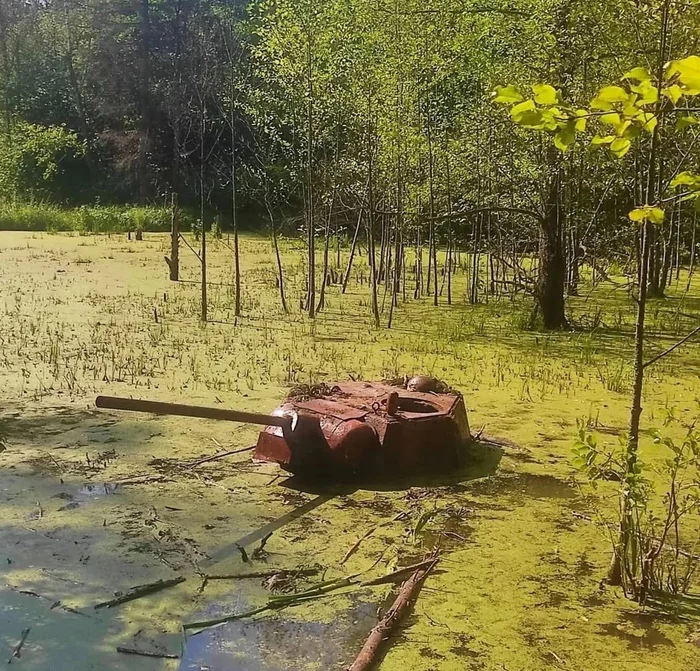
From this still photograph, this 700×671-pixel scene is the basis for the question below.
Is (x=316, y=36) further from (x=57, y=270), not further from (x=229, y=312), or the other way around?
(x=57, y=270)

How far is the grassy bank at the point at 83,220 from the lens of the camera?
2370 cm

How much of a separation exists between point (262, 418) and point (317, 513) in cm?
67

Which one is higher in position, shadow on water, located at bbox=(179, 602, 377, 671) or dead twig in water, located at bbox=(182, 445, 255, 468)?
dead twig in water, located at bbox=(182, 445, 255, 468)

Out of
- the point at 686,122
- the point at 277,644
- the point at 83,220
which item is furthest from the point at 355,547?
the point at 83,220

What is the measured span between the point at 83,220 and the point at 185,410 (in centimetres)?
2082

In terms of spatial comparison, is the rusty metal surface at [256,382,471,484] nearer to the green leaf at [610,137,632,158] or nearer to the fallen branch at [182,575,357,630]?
the fallen branch at [182,575,357,630]

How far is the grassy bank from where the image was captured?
23.7 meters

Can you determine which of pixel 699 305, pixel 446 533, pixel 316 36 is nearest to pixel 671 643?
pixel 446 533

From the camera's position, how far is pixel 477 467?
16.8 feet

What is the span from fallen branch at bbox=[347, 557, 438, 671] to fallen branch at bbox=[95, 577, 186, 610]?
0.87 meters

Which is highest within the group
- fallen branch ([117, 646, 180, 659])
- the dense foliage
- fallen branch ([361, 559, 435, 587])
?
the dense foliage

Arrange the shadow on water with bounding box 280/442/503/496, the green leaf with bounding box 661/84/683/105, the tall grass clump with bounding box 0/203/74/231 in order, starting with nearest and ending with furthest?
the green leaf with bounding box 661/84/683/105 < the shadow on water with bounding box 280/442/503/496 < the tall grass clump with bounding box 0/203/74/231

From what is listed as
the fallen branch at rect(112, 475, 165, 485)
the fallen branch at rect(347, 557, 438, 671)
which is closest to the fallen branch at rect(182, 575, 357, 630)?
the fallen branch at rect(347, 557, 438, 671)

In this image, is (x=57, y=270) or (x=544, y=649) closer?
(x=544, y=649)
